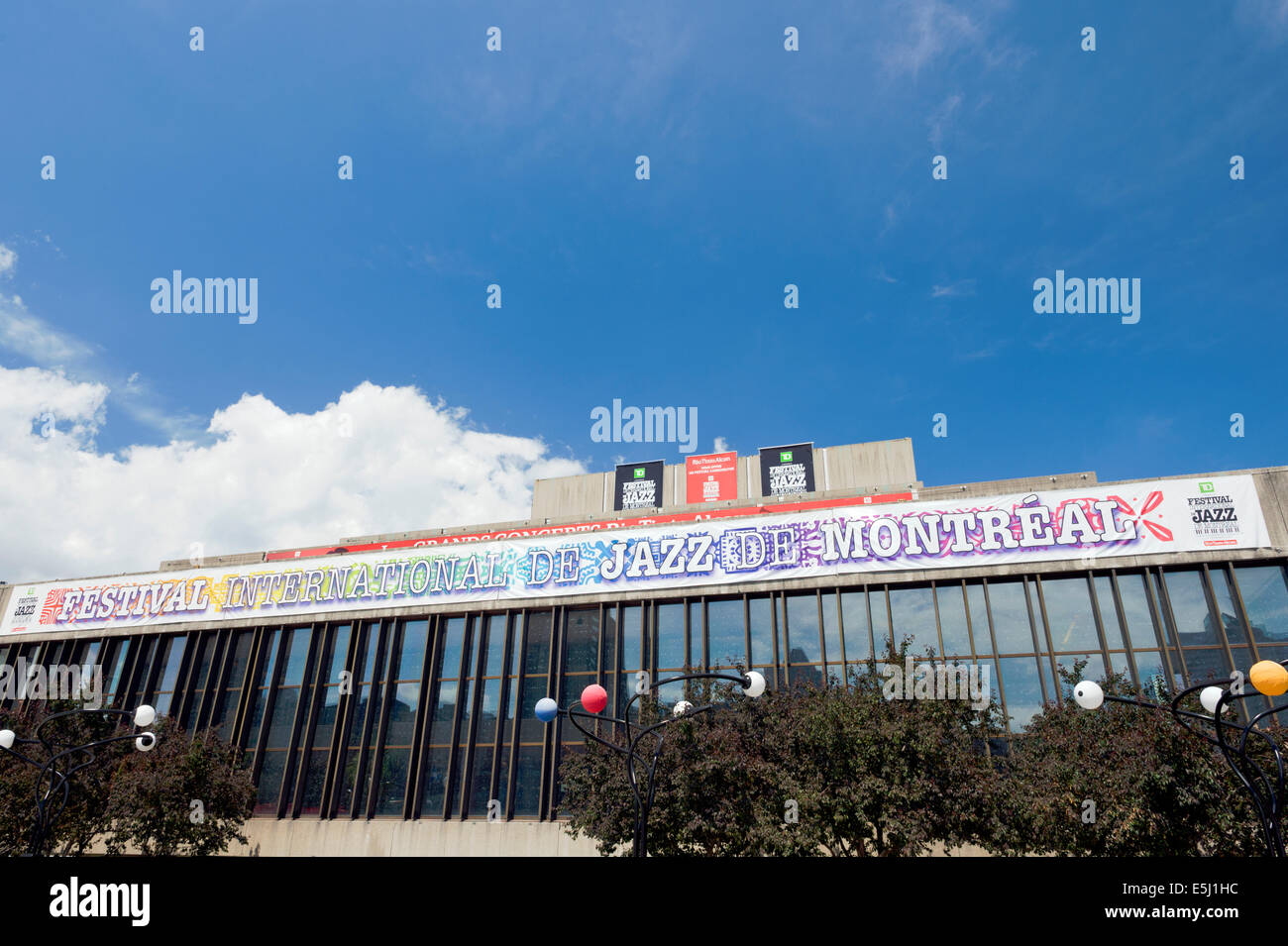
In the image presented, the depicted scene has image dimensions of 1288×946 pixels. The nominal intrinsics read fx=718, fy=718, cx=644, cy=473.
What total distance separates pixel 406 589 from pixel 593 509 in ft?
34.7

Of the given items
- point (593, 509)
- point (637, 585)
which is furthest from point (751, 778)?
point (593, 509)

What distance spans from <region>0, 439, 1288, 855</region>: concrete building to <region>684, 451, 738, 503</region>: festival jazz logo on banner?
466 millimetres

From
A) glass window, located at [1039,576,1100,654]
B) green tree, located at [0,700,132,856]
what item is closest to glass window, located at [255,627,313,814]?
green tree, located at [0,700,132,856]

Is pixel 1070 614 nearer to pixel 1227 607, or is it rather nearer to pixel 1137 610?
pixel 1137 610

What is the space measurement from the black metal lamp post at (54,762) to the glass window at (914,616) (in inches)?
943

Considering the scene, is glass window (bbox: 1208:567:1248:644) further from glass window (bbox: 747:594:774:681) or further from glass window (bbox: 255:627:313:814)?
glass window (bbox: 255:627:313:814)

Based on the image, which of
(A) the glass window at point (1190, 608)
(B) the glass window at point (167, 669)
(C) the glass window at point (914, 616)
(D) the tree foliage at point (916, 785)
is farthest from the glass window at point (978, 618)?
(B) the glass window at point (167, 669)

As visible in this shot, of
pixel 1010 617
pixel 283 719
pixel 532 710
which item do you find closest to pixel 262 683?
pixel 283 719

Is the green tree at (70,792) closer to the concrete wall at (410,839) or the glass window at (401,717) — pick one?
the concrete wall at (410,839)

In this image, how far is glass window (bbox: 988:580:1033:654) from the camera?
1009 inches

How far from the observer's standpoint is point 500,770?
29578mm

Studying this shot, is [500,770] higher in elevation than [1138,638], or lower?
lower
